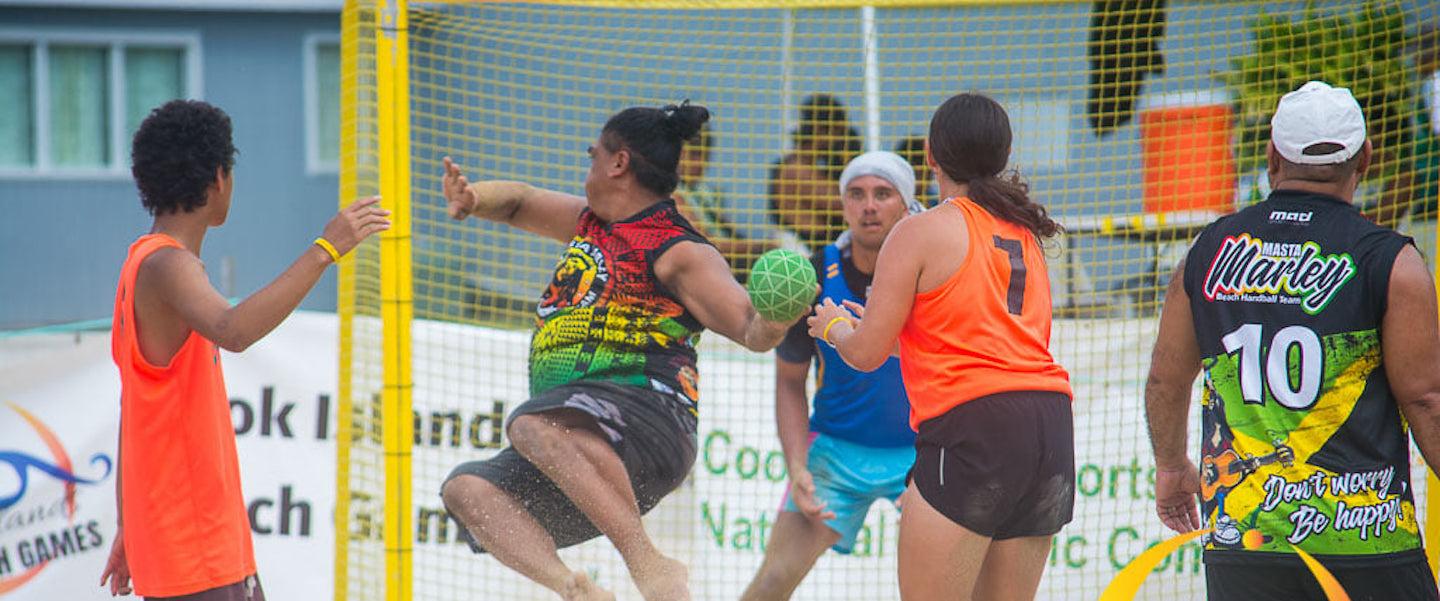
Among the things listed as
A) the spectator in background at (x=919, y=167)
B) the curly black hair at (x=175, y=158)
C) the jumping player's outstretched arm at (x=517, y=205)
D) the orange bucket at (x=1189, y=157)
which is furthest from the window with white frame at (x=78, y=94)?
the curly black hair at (x=175, y=158)

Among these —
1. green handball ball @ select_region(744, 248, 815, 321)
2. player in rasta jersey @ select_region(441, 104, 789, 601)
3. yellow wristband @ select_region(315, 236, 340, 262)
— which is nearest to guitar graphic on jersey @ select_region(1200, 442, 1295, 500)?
green handball ball @ select_region(744, 248, 815, 321)

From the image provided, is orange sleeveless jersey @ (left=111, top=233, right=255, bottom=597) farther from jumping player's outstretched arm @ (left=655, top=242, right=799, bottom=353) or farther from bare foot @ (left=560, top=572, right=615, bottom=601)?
jumping player's outstretched arm @ (left=655, top=242, right=799, bottom=353)

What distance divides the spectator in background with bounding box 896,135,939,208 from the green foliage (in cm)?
159

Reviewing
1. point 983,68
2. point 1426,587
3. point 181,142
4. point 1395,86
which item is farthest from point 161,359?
point 983,68

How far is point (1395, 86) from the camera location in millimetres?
6875

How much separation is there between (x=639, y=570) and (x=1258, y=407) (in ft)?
6.95

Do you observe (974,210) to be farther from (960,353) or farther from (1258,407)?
(1258,407)

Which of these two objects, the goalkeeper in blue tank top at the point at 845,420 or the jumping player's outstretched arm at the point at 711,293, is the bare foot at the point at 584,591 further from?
the goalkeeper in blue tank top at the point at 845,420

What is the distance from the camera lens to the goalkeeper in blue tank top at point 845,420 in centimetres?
578

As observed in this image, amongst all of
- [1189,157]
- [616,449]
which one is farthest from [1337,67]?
[616,449]

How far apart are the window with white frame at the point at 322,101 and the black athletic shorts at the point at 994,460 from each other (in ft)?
45.9

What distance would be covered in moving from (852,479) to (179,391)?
287 centimetres

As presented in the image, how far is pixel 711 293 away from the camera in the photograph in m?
4.79

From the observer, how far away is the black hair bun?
16.4ft
